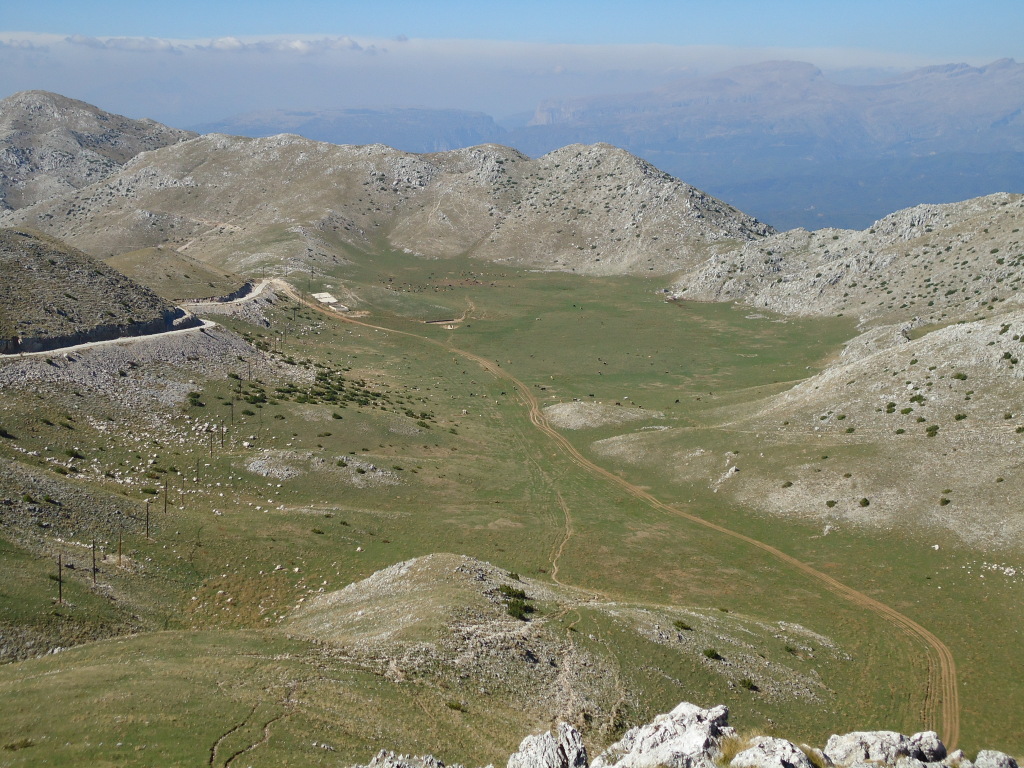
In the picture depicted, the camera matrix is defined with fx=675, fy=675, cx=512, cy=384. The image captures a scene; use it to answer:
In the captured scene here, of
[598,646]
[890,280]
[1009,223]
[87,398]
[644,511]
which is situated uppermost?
[1009,223]

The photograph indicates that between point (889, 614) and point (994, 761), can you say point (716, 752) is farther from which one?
point (889, 614)

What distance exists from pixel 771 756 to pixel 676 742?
3547 mm

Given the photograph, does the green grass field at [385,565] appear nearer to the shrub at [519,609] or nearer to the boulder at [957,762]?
the shrub at [519,609]

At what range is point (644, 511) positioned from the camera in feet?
236

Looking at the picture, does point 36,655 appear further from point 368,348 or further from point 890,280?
point 890,280

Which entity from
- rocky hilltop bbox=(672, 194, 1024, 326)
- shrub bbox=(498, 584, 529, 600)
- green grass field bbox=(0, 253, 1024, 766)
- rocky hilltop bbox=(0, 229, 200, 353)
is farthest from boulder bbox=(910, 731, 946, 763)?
rocky hilltop bbox=(672, 194, 1024, 326)

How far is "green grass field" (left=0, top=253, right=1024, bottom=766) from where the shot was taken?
1190 inches

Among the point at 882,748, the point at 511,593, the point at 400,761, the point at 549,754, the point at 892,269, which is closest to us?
the point at 882,748

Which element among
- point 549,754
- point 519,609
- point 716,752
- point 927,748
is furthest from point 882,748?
point 519,609

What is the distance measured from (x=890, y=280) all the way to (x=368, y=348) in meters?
119

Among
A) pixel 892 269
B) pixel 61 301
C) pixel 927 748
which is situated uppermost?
pixel 892 269

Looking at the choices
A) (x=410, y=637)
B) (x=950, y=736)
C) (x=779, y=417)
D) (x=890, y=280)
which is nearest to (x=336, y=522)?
(x=410, y=637)

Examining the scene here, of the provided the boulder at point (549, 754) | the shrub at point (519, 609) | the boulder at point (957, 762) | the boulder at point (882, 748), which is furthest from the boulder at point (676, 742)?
the shrub at point (519, 609)

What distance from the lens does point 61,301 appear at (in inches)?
3204
